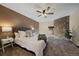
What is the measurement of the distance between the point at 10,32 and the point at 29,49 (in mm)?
593

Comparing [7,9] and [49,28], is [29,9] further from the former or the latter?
[49,28]

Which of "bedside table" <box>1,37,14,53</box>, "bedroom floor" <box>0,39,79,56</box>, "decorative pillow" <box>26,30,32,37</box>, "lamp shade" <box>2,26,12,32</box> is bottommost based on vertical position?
"bedroom floor" <box>0,39,79,56</box>

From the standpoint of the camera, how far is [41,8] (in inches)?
90.9

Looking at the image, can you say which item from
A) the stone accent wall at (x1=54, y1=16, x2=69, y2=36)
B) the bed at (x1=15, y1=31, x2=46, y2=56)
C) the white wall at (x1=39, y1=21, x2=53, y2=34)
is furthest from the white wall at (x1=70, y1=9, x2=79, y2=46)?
the bed at (x1=15, y1=31, x2=46, y2=56)

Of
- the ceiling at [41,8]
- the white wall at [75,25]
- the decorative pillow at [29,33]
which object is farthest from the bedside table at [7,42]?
the white wall at [75,25]

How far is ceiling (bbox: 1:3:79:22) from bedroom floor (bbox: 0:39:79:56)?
24.5 inches

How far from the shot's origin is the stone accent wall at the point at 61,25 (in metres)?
2.38

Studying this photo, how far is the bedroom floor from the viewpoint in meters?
2.32

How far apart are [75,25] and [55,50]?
2.40ft

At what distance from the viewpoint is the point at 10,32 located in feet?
7.86

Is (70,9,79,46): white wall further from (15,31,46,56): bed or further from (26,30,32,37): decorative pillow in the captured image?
(26,30,32,37): decorative pillow

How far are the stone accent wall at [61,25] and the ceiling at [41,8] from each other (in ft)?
0.31

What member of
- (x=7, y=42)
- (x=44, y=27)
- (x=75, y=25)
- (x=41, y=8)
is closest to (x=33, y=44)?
(x=44, y=27)

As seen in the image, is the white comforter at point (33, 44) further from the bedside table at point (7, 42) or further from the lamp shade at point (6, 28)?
the lamp shade at point (6, 28)
